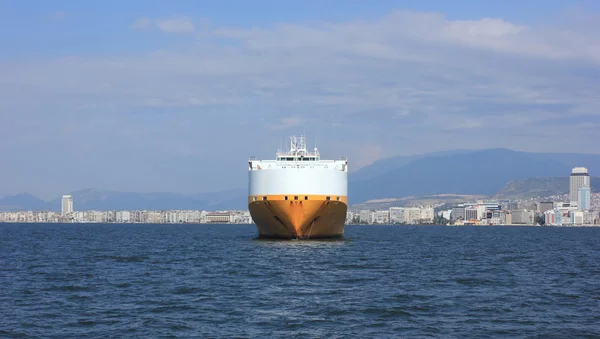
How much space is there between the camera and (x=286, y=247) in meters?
58.7

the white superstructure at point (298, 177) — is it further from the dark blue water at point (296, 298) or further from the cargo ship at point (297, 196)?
the dark blue water at point (296, 298)

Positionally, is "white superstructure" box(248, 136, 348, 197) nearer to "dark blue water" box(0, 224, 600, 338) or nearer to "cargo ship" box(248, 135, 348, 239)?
"cargo ship" box(248, 135, 348, 239)

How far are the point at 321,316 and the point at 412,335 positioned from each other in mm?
4094

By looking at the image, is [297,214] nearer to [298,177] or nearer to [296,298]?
[298,177]

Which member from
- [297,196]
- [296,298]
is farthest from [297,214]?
[296,298]

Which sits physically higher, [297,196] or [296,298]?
[297,196]

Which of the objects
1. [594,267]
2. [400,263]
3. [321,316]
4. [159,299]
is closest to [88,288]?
[159,299]

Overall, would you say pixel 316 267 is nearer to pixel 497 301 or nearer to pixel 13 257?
pixel 497 301

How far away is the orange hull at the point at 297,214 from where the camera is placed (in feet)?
209

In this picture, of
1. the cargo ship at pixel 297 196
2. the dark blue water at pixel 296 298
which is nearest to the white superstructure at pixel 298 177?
the cargo ship at pixel 297 196

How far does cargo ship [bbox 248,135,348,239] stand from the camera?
63.8m

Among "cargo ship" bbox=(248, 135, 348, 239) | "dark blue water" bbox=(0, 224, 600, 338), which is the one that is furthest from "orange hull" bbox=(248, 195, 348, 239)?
"dark blue water" bbox=(0, 224, 600, 338)

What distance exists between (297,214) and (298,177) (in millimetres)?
2905

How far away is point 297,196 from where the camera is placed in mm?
63250
